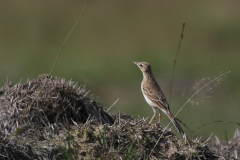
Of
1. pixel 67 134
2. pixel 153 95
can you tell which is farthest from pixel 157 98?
pixel 67 134

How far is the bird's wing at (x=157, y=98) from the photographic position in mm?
8003

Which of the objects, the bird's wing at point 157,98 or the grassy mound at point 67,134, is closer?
the grassy mound at point 67,134

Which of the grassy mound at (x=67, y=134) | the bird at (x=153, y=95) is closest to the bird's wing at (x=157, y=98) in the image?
the bird at (x=153, y=95)

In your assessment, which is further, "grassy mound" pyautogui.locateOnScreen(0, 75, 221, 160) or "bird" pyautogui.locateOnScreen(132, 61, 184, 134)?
"bird" pyautogui.locateOnScreen(132, 61, 184, 134)

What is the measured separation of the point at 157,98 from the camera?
8102 millimetres

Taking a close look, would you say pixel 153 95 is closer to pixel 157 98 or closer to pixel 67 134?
pixel 157 98

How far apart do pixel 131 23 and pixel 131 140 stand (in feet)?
54.0

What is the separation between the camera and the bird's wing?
8.00 metres

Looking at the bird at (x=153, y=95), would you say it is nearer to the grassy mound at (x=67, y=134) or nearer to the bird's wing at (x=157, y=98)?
the bird's wing at (x=157, y=98)

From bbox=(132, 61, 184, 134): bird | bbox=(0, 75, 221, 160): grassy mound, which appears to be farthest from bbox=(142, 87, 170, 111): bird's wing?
bbox=(0, 75, 221, 160): grassy mound

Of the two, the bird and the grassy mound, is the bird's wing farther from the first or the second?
the grassy mound

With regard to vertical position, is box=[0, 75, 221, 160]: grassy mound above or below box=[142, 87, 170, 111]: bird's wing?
above

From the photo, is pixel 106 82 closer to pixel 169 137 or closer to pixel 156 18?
pixel 156 18

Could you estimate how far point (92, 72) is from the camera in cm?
1631
